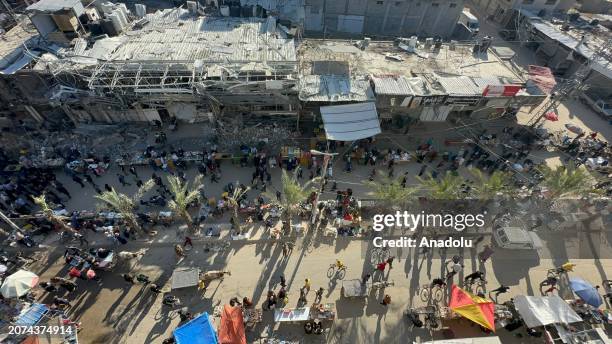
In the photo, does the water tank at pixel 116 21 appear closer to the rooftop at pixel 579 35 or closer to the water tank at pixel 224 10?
the water tank at pixel 224 10

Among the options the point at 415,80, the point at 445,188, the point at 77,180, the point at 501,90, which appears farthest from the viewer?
the point at 415,80

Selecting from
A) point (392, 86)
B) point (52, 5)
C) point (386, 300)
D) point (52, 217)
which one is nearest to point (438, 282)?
point (386, 300)

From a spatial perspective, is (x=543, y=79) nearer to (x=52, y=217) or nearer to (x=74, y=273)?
(x=74, y=273)

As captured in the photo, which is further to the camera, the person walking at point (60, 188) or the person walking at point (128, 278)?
the person walking at point (60, 188)

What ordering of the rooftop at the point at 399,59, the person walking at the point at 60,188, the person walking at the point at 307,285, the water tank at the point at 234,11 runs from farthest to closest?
1. the water tank at the point at 234,11
2. the rooftop at the point at 399,59
3. the person walking at the point at 60,188
4. the person walking at the point at 307,285

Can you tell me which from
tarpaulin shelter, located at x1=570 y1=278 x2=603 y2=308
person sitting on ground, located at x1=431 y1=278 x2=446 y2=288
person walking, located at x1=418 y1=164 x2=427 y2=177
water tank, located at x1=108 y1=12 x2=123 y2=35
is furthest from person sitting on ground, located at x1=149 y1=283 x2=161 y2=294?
tarpaulin shelter, located at x1=570 y1=278 x2=603 y2=308

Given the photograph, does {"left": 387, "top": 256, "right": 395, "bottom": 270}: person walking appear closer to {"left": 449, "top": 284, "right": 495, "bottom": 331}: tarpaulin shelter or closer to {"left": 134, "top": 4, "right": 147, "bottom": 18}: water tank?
{"left": 449, "top": 284, "right": 495, "bottom": 331}: tarpaulin shelter

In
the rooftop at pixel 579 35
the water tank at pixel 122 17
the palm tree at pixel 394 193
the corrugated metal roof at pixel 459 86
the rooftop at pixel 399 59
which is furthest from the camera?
the rooftop at pixel 579 35

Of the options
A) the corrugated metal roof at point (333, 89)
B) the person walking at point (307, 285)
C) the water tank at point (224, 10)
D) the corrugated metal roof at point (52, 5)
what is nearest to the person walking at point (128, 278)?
the person walking at point (307, 285)
